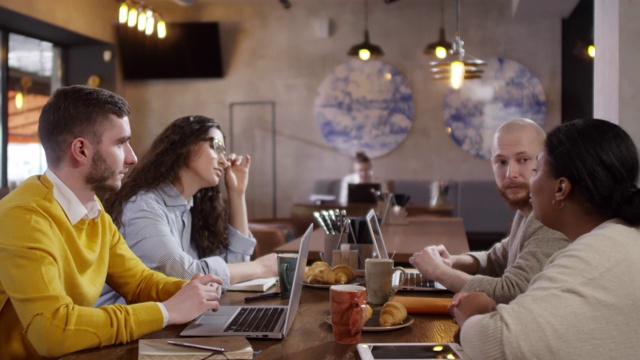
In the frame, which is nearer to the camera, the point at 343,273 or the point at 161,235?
the point at 343,273

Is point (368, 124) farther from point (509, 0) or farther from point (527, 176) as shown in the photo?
point (527, 176)

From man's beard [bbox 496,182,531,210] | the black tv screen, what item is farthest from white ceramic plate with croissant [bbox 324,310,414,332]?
the black tv screen

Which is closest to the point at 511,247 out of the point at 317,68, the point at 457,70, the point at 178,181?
the point at 178,181

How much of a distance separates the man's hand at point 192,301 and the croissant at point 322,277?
1.49 ft

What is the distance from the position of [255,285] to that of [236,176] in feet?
3.64

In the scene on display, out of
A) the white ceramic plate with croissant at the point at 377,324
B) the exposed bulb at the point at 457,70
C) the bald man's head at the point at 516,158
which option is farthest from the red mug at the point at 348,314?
the exposed bulb at the point at 457,70

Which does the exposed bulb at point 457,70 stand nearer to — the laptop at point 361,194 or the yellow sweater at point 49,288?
the laptop at point 361,194

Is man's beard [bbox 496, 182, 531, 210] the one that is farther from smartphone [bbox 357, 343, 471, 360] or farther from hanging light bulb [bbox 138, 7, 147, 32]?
hanging light bulb [bbox 138, 7, 147, 32]

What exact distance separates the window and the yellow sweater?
540cm

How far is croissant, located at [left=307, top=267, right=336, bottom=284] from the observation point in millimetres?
2133

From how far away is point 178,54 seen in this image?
8.26m

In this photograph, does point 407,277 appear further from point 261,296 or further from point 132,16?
point 132,16

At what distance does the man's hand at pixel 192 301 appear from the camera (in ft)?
5.32

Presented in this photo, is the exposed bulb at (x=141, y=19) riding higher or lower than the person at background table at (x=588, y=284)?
higher
